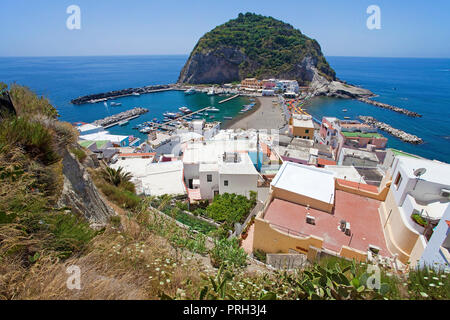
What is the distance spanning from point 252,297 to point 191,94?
79674 millimetres

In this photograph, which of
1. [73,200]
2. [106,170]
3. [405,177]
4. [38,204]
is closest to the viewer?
[38,204]

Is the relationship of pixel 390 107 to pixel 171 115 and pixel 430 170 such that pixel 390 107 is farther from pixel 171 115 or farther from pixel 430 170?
pixel 430 170

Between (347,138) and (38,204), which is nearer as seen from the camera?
(38,204)

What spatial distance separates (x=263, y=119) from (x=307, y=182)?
4040 cm

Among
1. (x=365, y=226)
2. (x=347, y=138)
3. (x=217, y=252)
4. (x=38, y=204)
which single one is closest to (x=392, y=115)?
(x=347, y=138)

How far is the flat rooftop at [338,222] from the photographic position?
8375mm

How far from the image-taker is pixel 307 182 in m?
11.1

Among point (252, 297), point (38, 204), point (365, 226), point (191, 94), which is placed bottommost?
point (365, 226)

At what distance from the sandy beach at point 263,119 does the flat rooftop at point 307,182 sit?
32431mm

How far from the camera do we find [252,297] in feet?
10.6

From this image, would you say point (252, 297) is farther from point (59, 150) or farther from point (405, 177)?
point (405, 177)

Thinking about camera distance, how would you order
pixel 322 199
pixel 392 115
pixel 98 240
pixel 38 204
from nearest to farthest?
pixel 38 204
pixel 98 240
pixel 322 199
pixel 392 115

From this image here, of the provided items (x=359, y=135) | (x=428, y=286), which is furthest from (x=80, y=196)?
(x=359, y=135)

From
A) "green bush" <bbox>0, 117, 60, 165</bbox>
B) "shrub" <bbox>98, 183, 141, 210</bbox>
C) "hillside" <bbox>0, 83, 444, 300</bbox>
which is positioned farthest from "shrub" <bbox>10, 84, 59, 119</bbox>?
"shrub" <bbox>98, 183, 141, 210</bbox>
